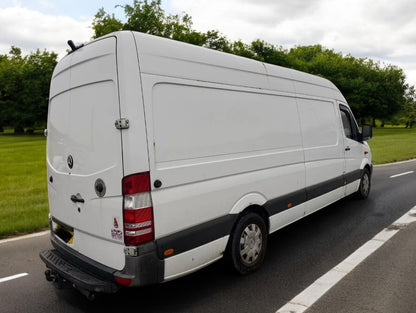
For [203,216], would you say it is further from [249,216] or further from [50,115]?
[50,115]

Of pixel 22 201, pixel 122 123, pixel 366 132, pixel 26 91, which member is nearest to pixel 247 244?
pixel 122 123

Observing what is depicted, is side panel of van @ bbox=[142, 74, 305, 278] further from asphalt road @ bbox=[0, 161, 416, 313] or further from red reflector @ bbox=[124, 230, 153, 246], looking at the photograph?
asphalt road @ bbox=[0, 161, 416, 313]

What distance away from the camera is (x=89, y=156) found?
10.2 ft

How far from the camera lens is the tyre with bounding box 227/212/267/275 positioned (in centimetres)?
372

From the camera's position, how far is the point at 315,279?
373 centimetres

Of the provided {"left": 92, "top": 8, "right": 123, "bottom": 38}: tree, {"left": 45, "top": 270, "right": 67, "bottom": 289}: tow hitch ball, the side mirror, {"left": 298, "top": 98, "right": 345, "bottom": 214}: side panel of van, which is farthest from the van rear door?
{"left": 92, "top": 8, "right": 123, "bottom": 38}: tree

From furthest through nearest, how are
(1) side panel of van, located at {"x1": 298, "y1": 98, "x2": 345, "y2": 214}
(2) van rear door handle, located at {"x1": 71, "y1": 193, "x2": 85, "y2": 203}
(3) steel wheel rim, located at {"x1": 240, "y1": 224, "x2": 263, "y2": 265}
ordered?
(1) side panel of van, located at {"x1": 298, "y1": 98, "x2": 345, "y2": 214} < (3) steel wheel rim, located at {"x1": 240, "y1": 224, "x2": 263, "y2": 265} < (2) van rear door handle, located at {"x1": 71, "y1": 193, "x2": 85, "y2": 203}

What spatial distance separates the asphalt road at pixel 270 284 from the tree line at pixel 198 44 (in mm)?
34551

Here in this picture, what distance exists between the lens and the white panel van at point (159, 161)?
284 cm

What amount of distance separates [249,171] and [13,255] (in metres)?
3.49

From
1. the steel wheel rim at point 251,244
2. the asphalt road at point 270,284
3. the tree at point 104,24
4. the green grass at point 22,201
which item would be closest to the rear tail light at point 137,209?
the asphalt road at point 270,284

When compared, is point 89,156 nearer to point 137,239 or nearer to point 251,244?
point 137,239

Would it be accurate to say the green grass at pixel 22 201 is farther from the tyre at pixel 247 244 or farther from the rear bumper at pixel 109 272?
the tyre at pixel 247 244

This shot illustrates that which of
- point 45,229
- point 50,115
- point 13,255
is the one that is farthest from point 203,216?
point 45,229
